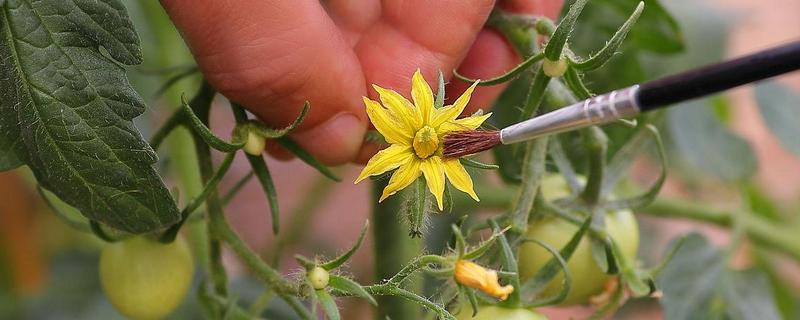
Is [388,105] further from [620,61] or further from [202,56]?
[620,61]

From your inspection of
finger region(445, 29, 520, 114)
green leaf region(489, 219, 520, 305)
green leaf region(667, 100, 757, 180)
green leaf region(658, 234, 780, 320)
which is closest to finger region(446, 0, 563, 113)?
finger region(445, 29, 520, 114)

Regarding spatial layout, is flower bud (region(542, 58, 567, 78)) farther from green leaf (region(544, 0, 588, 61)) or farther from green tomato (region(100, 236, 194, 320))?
green tomato (region(100, 236, 194, 320))

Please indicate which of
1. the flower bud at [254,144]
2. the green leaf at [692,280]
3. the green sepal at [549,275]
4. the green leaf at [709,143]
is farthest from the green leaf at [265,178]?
the green leaf at [709,143]

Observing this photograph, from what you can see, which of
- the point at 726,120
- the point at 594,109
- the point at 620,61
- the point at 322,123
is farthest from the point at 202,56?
the point at 726,120

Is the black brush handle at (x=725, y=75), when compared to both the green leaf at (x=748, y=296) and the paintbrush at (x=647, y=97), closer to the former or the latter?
the paintbrush at (x=647, y=97)

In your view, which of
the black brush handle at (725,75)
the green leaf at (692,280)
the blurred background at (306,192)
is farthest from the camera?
the blurred background at (306,192)

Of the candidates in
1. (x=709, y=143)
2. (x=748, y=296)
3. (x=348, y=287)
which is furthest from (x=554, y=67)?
(x=709, y=143)
